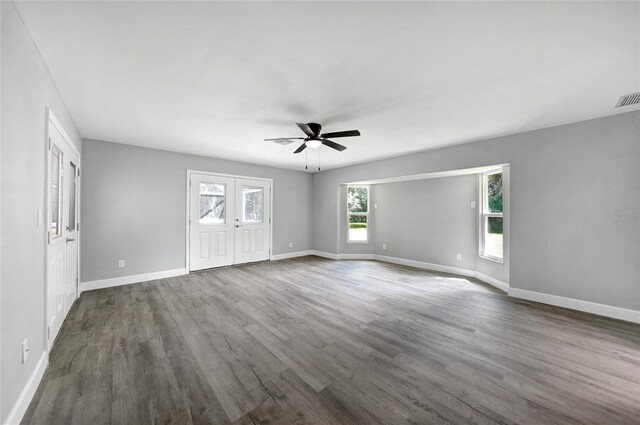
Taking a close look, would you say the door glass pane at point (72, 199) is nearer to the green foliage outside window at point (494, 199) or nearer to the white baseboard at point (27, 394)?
the white baseboard at point (27, 394)

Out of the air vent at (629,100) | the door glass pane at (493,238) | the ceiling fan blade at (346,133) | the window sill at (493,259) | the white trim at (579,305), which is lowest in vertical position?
the white trim at (579,305)

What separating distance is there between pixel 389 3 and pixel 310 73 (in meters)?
0.89

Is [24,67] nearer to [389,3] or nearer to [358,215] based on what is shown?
[389,3]

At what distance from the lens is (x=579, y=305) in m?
3.28

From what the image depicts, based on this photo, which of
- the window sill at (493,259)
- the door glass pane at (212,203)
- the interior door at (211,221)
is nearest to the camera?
the window sill at (493,259)

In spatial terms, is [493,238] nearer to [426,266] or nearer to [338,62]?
[426,266]

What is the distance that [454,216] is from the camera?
5.21 metres

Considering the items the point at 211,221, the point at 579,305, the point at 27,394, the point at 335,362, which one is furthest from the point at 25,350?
the point at 579,305

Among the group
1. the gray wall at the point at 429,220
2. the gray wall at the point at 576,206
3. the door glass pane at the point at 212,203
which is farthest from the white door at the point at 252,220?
the gray wall at the point at 576,206

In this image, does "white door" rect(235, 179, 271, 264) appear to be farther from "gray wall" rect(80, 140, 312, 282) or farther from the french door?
"gray wall" rect(80, 140, 312, 282)

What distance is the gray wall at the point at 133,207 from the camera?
408 cm

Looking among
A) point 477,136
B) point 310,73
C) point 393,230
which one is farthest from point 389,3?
point 393,230

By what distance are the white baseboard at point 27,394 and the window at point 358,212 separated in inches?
228

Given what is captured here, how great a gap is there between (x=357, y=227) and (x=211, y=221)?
3801mm
